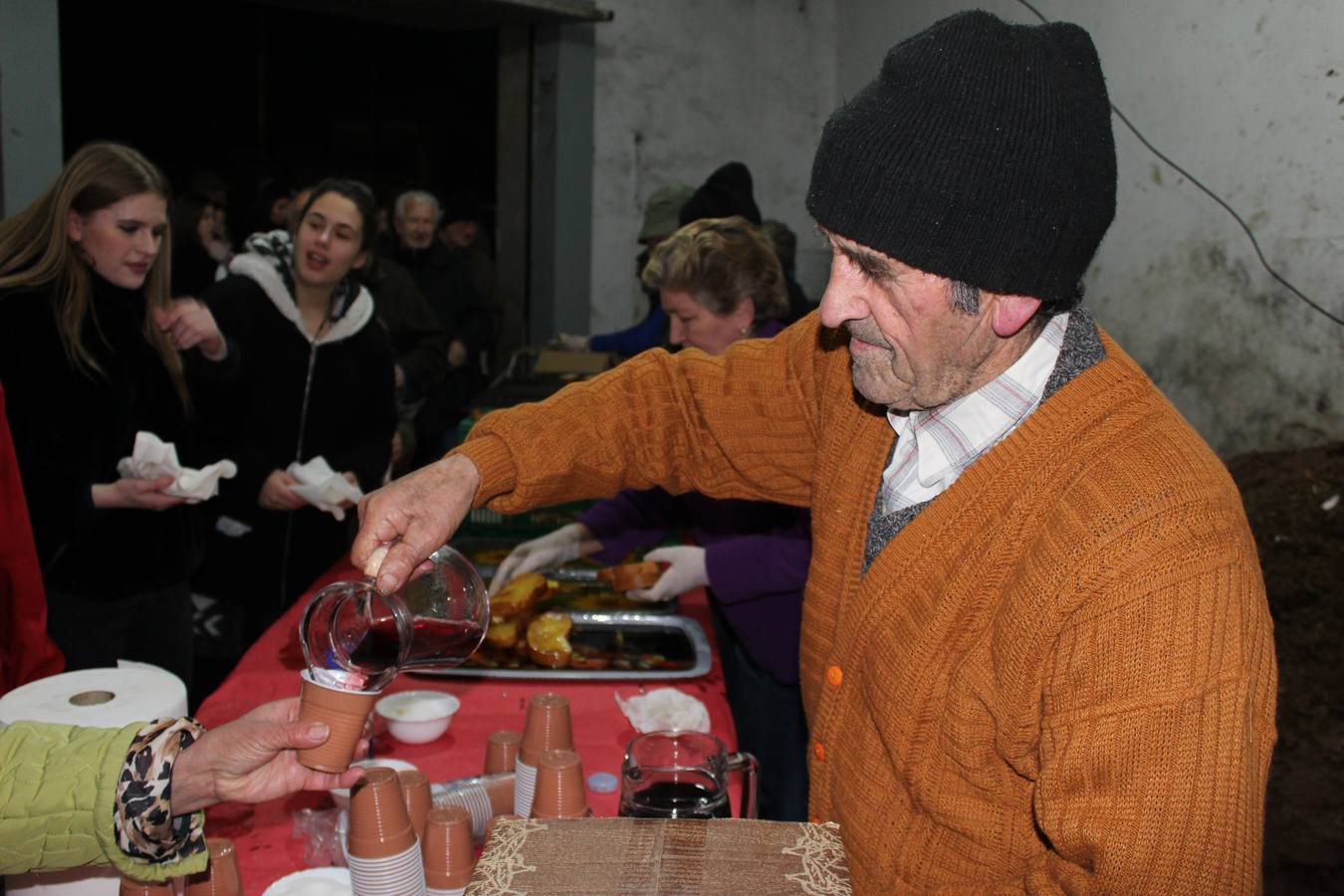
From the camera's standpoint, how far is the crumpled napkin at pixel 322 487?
3.20 metres

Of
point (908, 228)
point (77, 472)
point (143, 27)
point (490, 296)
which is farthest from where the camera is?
point (143, 27)

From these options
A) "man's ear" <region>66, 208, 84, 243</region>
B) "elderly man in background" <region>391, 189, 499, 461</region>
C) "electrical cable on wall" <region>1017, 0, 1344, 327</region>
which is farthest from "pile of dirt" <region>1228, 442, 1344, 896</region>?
"elderly man in background" <region>391, 189, 499, 461</region>

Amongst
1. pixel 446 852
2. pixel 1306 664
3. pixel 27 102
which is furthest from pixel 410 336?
pixel 446 852

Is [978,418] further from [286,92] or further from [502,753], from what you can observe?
[286,92]

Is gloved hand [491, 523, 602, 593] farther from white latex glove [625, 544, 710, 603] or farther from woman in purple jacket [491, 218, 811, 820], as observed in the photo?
white latex glove [625, 544, 710, 603]

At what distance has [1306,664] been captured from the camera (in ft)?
10.3

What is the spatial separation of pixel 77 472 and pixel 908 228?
7.56 feet

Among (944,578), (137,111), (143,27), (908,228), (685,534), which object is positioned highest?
(143,27)

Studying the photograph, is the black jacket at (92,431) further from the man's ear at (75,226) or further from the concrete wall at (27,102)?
the concrete wall at (27,102)

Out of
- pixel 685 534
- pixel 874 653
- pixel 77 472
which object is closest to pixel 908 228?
pixel 874 653

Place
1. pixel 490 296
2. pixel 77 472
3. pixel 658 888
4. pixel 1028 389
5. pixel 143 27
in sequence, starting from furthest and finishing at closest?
pixel 143 27
pixel 490 296
pixel 77 472
pixel 1028 389
pixel 658 888

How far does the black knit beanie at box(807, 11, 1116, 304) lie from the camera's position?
A: 3.82ft

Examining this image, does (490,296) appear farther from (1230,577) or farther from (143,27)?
(1230,577)

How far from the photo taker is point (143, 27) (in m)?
8.98
